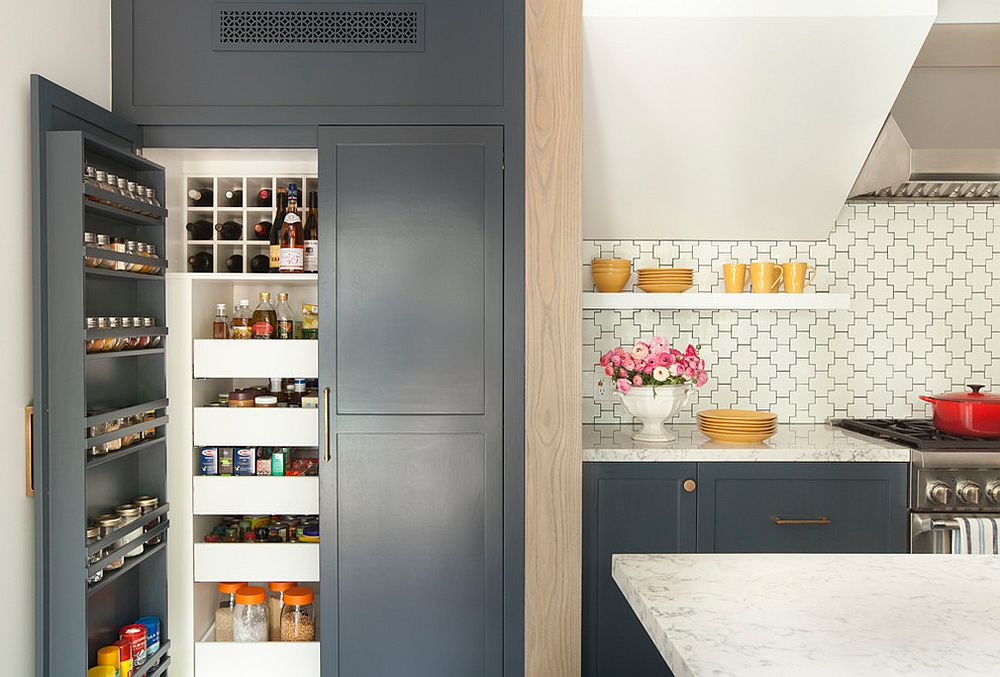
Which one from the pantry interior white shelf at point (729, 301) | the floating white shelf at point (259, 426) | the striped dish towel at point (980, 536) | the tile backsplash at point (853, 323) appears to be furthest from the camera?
the tile backsplash at point (853, 323)

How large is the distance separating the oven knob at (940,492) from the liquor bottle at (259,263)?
7.81ft

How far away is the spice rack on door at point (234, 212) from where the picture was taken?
9.20 feet

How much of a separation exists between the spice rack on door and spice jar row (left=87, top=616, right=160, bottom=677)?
1.16 meters

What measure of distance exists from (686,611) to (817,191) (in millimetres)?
2345

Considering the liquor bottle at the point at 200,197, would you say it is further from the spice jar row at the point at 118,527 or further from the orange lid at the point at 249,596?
the orange lid at the point at 249,596

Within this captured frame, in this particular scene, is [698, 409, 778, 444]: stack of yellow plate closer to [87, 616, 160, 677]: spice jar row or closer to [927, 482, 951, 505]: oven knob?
[927, 482, 951, 505]: oven knob

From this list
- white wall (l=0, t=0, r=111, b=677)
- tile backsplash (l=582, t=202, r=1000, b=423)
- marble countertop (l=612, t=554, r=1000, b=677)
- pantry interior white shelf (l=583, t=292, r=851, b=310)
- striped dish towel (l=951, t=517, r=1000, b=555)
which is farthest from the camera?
tile backsplash (l=582, t=202, r=1000, b=423)

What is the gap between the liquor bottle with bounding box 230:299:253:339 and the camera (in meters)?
2.75

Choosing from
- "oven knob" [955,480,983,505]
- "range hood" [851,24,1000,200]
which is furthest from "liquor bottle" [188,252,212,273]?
"oven knob" [955,480,983,505]

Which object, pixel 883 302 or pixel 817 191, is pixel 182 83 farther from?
pixel 883 302

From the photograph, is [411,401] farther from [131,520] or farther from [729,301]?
[729,301]

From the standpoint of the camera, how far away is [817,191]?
9.86 ft

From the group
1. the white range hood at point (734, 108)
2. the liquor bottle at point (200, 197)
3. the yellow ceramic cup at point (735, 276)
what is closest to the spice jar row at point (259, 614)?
the liquor bottle at point (200, 197)

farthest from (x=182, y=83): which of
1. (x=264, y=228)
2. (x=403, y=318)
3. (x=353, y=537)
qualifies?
(x=353, y=537)
